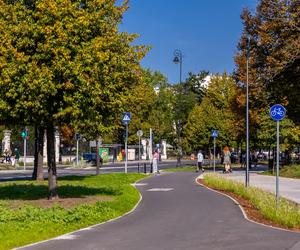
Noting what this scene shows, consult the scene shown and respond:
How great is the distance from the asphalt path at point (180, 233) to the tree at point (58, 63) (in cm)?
359

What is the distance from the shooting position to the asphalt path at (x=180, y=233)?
36.5 feet

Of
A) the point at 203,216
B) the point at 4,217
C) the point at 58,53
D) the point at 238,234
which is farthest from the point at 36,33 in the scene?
the point at 238,234

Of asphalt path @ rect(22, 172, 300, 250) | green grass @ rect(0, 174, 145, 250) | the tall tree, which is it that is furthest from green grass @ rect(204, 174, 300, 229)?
the tall tree

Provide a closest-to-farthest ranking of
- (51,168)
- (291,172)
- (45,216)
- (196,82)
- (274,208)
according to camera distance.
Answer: (45,216) < (274,208) < (51,168) < (291,172) < (196,82)

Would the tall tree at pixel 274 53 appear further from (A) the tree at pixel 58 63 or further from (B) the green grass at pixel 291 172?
(A) the tree at pixel 58 63

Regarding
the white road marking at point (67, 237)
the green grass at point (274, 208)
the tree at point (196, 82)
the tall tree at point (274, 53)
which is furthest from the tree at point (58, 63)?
the tree at point (196, 82)

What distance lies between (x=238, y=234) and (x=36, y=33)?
787 cm

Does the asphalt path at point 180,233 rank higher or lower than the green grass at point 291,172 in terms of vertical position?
lower

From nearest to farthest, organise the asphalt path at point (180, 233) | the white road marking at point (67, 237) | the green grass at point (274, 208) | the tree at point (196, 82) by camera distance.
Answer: the asphalt path at point (180, 233), the white road marking at point (67, 237), the green grass at point (274, 208), the tree at point (196, 82)

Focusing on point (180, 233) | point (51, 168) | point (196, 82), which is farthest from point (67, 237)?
point (196, 82)

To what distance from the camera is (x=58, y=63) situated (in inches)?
620

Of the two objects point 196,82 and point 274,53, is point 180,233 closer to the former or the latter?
point 274,53

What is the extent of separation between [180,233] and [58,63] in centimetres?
594

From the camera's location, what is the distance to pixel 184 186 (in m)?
27.5
